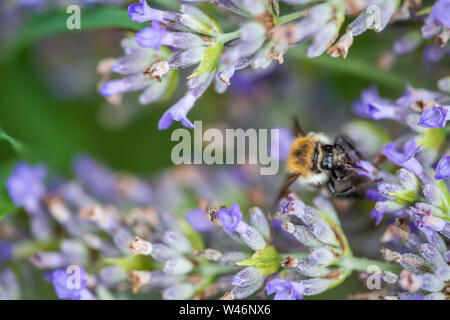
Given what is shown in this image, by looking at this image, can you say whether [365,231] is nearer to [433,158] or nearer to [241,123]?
[433,158]

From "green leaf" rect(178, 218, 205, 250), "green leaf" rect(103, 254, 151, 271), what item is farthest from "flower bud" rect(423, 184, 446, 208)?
"green leaf" rect(103, 254, 151, 271)

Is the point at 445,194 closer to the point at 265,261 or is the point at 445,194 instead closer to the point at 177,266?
the point at 265,261

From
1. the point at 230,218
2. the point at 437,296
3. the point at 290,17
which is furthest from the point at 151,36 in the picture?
the point at 437,296

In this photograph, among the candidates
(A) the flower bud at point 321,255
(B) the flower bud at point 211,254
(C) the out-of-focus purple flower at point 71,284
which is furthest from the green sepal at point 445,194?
(C) the out-of-focus purple flower at point 71,284

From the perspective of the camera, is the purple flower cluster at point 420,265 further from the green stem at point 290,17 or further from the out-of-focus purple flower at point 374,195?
the green stem at point 290,17

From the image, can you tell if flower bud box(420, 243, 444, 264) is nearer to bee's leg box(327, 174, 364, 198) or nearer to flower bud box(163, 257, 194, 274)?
bee's leg box(327, 174, 364, 198)
